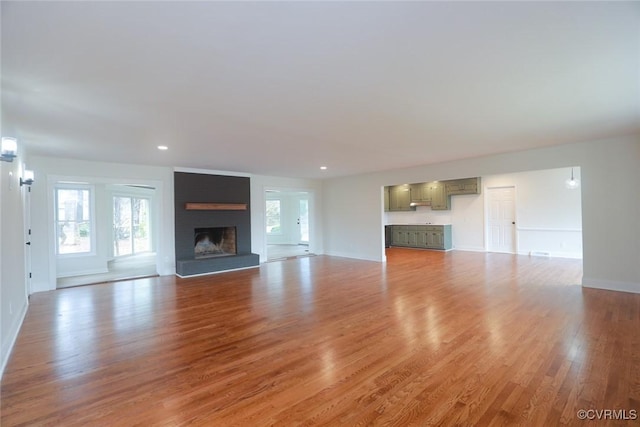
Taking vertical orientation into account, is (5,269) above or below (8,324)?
above

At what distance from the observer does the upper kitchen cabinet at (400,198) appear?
10.7 meters

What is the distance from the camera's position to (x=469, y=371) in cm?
239

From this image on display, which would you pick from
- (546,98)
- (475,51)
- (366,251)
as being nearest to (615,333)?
(546,98)

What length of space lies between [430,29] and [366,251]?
686 centimetres

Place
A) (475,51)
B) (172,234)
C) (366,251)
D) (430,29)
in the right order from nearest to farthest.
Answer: (430,29) → (475,51) → (172,234) → (366,251)

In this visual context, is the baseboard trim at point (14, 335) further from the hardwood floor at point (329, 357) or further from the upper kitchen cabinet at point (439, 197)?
the upper kitchen cabinet at point (439, 197)

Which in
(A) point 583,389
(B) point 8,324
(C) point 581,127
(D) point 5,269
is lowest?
(A) point 583,389

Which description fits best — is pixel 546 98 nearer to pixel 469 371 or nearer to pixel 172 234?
pixel 469 371

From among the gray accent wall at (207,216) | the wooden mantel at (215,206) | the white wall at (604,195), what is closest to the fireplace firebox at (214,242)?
the gray accent wall at (207,216)

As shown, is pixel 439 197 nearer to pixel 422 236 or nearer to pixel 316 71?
pixel 422 236

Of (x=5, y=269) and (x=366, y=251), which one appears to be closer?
(x=5, y=269)

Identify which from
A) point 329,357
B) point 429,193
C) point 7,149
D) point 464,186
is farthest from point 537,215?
point 7,149

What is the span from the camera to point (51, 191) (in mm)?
5512

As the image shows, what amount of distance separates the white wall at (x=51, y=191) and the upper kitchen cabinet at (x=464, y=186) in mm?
8151
